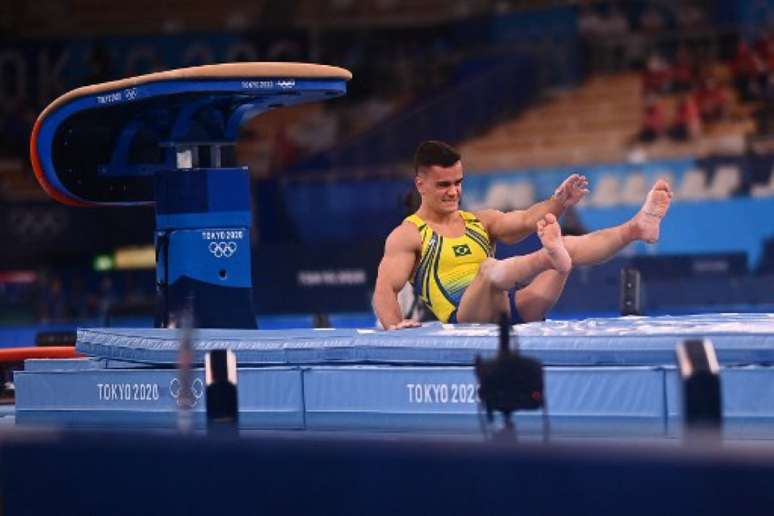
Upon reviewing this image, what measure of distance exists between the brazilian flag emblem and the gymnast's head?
0.18 meters

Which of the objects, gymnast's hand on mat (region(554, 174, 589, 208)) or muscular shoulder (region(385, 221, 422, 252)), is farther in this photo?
gymnast's hand on mat (region(554, 174, 589, 208))

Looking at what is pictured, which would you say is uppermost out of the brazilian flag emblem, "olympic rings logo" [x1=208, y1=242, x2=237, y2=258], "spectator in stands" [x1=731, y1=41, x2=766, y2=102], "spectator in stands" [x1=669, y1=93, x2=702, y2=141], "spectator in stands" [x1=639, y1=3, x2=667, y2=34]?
"spectator in stands" [x1=639, y1=3, x2=667, y2=34]

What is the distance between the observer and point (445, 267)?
695 cm

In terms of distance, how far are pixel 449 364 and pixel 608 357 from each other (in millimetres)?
666

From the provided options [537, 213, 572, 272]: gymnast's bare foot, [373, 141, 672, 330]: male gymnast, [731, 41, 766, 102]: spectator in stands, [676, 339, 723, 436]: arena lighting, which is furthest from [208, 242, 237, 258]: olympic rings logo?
[731, 41, 766, 102]: spectator in stands

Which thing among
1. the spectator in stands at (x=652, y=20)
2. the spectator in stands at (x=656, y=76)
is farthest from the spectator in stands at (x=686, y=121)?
the spectator in stands at (x=652, y=20)

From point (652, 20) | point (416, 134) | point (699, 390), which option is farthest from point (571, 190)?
point (652, 20)

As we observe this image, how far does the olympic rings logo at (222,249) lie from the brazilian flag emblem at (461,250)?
1.24 metres

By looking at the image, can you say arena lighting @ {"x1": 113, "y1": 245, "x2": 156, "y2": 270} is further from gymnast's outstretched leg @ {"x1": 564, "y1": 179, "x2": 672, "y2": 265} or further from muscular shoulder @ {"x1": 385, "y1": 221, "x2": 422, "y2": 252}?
gymnast's outstretched leg @ {"x1": 564, "y1": 179, "x2": 672, "y2": 265}

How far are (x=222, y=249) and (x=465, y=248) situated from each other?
4.29ft

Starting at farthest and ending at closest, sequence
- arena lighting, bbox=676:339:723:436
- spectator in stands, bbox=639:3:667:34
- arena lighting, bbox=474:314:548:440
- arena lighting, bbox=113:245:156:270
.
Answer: spectator in stands, bbox=639:3:667:34
arena lighting, bbox=113:245:156:270
arena lighting, bbox=474:314:548:440
arena lighting, bbox=676:339:723:436

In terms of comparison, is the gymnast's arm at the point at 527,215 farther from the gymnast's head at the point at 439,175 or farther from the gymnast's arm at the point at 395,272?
the gymnast's arm at the point at 395,272

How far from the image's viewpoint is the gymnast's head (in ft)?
22.6

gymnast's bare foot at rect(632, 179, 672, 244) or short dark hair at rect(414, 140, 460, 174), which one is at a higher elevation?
short dark hair at rect(414, 140, 460, 174)
